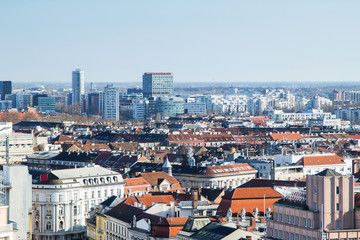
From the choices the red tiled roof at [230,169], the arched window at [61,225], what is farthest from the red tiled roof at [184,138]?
the arched window at [61,225]


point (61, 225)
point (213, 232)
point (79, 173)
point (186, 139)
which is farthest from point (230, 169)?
point (186, 139)

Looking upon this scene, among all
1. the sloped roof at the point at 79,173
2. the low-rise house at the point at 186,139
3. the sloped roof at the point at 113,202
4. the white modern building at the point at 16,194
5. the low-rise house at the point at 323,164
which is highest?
the white modern building at the point at 16,194

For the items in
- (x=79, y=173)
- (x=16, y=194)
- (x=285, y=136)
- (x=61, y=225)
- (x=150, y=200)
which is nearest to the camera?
(x=16, y=194)

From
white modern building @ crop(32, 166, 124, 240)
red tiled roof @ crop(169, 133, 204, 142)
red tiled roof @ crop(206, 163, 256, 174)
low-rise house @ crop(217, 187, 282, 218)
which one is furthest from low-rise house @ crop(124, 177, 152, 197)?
red tiled roof @ crop(169, 133, 204, 142)

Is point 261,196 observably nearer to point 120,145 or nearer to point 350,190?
point 350,190

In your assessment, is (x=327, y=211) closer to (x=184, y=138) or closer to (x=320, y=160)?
(x=320, y=160)

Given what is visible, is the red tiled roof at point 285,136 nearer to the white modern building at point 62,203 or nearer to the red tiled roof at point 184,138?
the red tiled roof at point 184,138

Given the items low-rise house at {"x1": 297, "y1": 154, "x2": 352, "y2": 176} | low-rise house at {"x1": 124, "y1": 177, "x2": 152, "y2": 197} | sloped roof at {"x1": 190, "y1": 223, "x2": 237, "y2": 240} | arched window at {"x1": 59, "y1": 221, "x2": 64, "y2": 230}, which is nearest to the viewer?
sloped roof at {"x1": 190, "y1": 223, "x2": 237, "y2": 240}

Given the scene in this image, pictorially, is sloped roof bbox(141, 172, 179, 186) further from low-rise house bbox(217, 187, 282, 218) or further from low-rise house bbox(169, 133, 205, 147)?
low-rise house bbox(169, 133, 205, 147)
